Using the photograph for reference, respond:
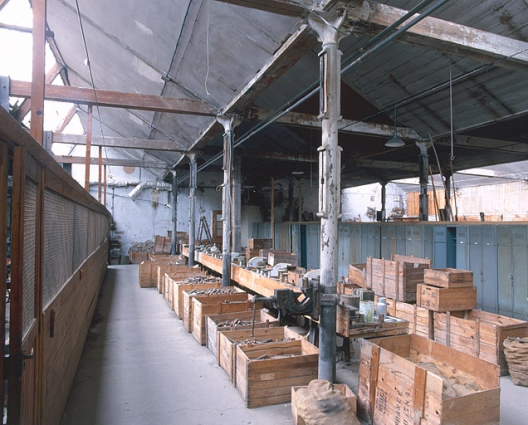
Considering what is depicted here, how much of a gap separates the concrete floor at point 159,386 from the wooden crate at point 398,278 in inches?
73.0

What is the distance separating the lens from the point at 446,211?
11.2 metres

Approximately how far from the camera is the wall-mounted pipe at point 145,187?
20.9m

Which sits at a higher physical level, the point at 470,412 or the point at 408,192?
the point at 408,192

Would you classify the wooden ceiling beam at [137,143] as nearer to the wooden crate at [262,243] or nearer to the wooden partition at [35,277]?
the wooden crate at [262,243]

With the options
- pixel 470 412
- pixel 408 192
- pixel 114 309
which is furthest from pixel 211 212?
pixel 470 412

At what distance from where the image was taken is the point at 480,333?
18.8 feet

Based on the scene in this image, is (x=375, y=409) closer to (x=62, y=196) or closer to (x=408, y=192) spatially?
(x=62, y=196)

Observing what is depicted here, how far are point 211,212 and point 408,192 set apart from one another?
1613 centimetres

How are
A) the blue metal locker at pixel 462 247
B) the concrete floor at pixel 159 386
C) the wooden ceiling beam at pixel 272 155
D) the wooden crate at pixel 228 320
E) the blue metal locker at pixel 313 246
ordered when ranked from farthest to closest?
the blue metal locker at pixel 313 246 < the wooden ceiling beam at pixel 272 155 < the blue metal locker at pixel 462 247 < the wooden crate at pixel 228 320 < the concrete floor at pixel 159 386

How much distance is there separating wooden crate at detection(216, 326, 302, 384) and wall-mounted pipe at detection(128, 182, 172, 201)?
54.9 ft

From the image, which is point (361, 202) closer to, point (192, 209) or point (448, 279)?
point (192, 209)

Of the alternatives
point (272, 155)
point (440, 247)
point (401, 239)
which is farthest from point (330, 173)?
point (272, 155)

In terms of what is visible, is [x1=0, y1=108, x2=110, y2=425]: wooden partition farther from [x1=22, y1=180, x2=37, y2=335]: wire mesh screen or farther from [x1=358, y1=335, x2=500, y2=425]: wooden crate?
[x1=358, y1=335, x2=500, y2=425]: wooden crate

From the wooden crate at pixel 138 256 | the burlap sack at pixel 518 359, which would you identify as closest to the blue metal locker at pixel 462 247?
the burlap sack at pixel 518 359
